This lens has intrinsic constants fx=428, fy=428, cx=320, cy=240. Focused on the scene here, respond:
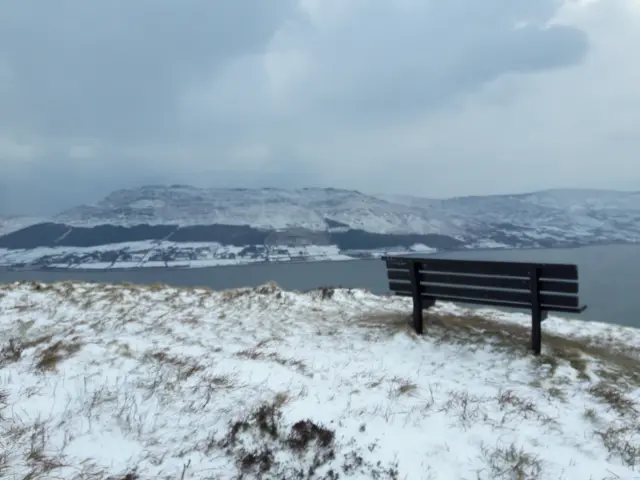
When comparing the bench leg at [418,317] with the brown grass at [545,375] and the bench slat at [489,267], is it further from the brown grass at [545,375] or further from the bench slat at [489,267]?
the bench slat at [489,267]

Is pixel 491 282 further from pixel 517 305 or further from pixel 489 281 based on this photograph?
pixel 517 305

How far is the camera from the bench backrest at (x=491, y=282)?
24.9 ft

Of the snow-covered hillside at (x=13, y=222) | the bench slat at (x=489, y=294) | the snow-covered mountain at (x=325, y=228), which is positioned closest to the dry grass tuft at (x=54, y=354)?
the bench slat at (x=489, y=294)

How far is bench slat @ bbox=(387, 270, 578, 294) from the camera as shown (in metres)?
7.62

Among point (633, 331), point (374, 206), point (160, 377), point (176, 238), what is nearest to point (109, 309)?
point (160, 377)

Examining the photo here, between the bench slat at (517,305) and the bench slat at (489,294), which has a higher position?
the bench slat at (489,294)

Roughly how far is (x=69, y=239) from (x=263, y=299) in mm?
116836

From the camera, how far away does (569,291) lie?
298 inches

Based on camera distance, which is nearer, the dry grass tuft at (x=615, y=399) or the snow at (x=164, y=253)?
the dry grass tuft at (x=615, y=399)

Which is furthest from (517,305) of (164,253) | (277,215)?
(277,215)

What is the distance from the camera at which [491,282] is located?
27.2ft

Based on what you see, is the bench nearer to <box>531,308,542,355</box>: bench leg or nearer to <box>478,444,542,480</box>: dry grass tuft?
<box>531,308,542,355</box>: bench leg

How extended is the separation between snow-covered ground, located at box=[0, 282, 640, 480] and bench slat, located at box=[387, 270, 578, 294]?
1141 mm

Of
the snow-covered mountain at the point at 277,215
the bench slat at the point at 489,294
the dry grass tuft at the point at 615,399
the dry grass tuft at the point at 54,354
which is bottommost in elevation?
the dry grass tuft at the point at 615,399
